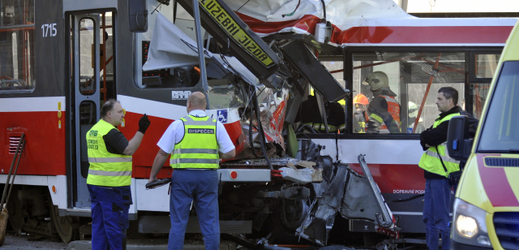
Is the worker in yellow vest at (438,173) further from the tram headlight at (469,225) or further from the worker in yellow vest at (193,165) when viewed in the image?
the tram headlight at (469,225)

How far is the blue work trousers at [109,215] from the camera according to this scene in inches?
214

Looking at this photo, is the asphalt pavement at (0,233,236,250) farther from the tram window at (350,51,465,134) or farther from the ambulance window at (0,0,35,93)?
the tram window at (350,51,465,134)

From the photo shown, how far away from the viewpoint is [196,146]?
5297 millimetres

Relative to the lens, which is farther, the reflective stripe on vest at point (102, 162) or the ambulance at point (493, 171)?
the reflective stripe on vest at point (102, 162)

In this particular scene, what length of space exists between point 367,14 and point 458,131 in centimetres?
346

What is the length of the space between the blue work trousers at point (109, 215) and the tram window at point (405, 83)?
10.0 ft

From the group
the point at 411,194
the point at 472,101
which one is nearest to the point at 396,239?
the point at 411,194

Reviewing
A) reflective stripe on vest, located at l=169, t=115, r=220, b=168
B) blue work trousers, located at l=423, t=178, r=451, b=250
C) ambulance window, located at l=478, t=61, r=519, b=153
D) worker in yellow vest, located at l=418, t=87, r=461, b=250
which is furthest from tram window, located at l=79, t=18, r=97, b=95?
ambulance window, located at l=478, t=61, r=519, b=153

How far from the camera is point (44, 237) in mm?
7484

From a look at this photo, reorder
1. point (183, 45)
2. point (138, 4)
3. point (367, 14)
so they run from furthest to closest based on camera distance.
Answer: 1. point (367, 14)
2. point (183, 45)
3. point (138, 4)

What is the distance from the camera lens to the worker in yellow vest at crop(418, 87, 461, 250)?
6.01 meters

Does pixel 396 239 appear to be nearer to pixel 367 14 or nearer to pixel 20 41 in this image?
pixel 367 14

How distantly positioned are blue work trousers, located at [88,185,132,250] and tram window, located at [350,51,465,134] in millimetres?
3058

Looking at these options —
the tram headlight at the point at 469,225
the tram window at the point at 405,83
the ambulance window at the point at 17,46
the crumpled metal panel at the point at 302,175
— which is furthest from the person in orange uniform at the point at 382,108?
the ambulance window at the point at 17,46
